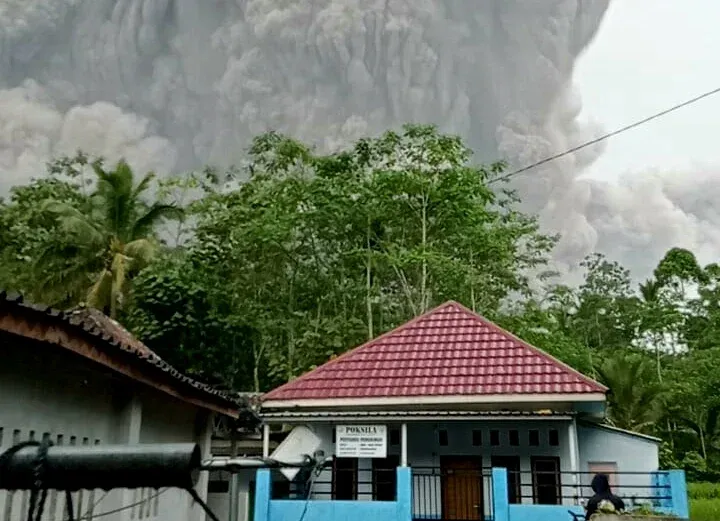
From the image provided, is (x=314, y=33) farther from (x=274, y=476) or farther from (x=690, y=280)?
(x=274, y=476)

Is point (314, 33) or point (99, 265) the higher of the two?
point (314, 33)

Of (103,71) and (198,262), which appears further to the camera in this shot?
(103,71)

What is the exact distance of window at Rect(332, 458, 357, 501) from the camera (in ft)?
41.5

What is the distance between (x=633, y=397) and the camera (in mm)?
24875

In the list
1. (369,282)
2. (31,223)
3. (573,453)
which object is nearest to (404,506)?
(573,453)

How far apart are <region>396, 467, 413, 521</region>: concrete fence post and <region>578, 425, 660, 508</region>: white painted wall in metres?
3.30

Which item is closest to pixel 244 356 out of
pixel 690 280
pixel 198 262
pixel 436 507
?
pixel 198 262

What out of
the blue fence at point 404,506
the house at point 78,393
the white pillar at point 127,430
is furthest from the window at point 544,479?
the white pillar at point 127,430

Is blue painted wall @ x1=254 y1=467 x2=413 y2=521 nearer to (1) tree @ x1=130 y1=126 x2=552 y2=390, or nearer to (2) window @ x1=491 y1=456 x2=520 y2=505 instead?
(2) window @ x1=491 y1=456 x2=520 y2=505

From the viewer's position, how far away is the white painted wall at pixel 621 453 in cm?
1232

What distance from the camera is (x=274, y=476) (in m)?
12.3

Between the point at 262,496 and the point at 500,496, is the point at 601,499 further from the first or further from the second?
the point at 262,496

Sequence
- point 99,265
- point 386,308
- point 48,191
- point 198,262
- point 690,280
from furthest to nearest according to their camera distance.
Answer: point 690,280 → point 48,191 → point 386,308 → point 198,262 → point 99,265

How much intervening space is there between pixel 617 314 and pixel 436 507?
27.3m
